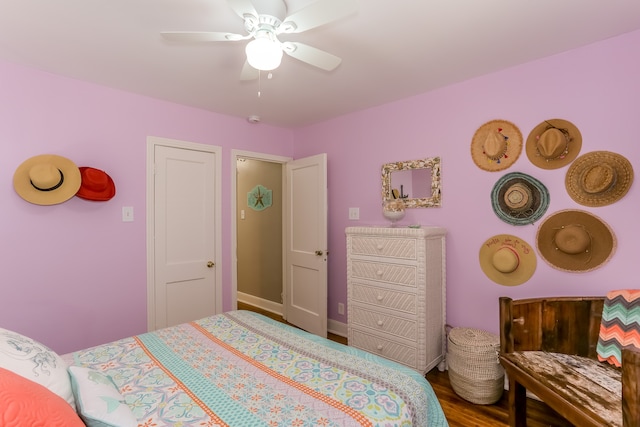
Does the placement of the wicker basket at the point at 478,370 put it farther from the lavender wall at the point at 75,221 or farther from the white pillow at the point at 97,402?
the lavender wall at the point at 75,221

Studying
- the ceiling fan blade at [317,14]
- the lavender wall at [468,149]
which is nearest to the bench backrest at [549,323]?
the lavender wall at [468,149]

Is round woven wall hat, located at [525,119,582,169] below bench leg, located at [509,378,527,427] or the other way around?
the other way around

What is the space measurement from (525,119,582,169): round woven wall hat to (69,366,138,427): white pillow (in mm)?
2636

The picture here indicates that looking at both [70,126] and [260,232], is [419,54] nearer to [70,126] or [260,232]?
[70,126]

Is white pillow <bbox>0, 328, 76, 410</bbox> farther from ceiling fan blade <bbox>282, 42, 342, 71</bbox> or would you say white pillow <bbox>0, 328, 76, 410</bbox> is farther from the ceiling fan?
ceiling fan blade <bbox>282, 42, 342, 71</bbox>

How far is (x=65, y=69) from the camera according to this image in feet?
7.50

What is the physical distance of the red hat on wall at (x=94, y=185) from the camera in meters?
2.38

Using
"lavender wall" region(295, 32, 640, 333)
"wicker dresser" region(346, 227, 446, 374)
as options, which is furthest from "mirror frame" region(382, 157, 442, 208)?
"wicker dresser" region(346, 227, 446, 374)

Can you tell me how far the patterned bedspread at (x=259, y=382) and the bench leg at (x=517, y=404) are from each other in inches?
26.8

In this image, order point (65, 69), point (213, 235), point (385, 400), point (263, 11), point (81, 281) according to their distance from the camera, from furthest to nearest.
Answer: point (213, 235)
point (81, 281)
point (65, 69)
point (263, 11)
point (385, 400)

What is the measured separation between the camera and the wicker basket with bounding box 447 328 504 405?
211cm

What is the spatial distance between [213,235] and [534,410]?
2978 mm

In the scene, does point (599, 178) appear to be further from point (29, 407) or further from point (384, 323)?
point (29, 407)

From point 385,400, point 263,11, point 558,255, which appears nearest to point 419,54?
point 263,11
